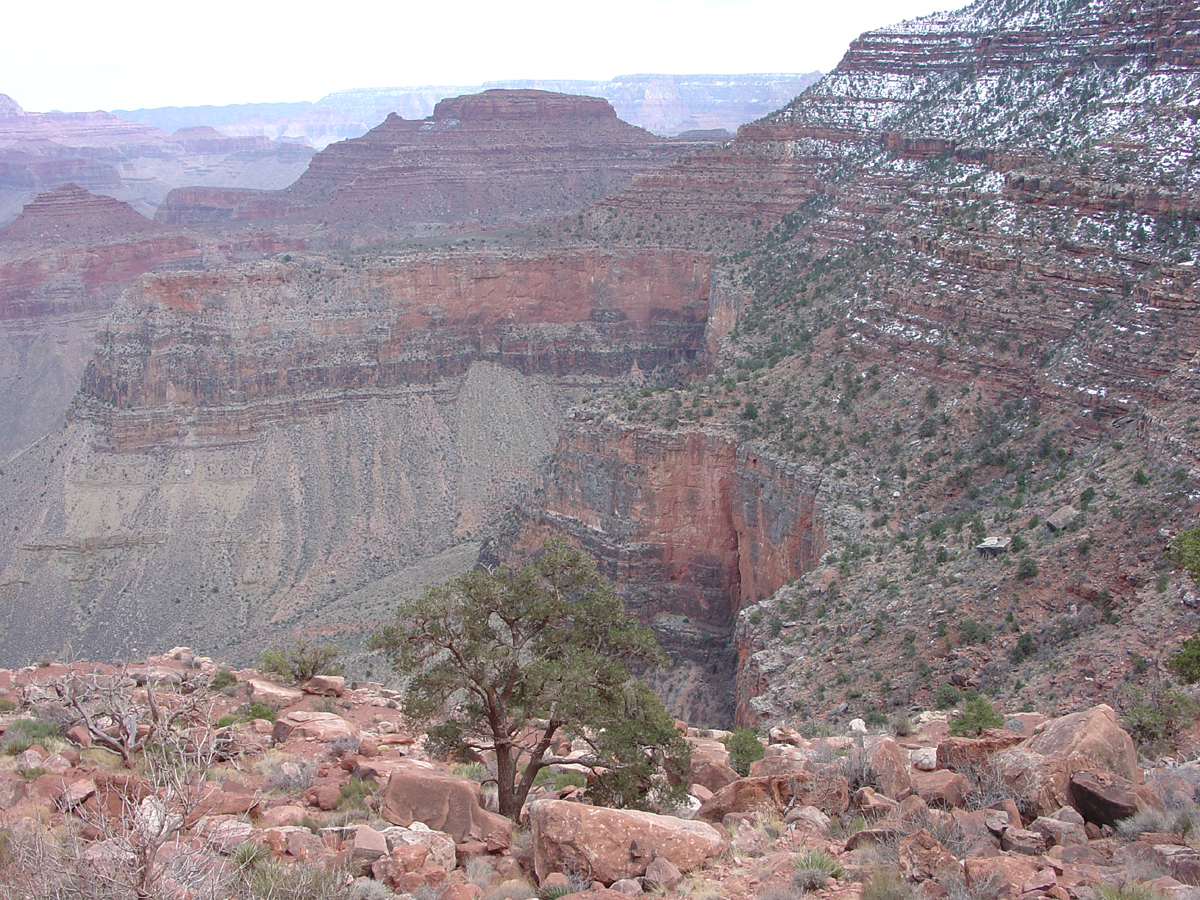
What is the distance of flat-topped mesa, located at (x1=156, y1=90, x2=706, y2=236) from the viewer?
4601 inches

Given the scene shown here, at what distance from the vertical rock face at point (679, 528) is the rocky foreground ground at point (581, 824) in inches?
812

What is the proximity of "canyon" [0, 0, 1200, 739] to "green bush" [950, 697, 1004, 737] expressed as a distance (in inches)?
92.9

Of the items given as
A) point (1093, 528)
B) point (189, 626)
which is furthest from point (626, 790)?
point (189, 626)

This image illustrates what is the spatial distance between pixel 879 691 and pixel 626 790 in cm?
1137

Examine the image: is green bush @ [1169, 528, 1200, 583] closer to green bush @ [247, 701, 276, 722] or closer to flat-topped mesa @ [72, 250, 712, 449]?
green bush @ [247, 701, 276, 722]

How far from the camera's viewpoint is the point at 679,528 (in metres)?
43.1

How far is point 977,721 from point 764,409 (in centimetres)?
2285

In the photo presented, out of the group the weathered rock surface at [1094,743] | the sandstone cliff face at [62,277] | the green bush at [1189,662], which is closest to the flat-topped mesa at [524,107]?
the sandstone cliff face at [62,277]

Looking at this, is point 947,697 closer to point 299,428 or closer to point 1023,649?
point 1023,649

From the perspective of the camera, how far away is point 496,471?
6969cm

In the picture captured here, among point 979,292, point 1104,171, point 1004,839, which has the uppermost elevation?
point 1104,171

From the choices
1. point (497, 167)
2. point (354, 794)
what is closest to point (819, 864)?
point (354, 794)

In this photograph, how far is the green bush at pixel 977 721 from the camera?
19.9m

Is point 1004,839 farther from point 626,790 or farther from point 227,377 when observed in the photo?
point 227,377
